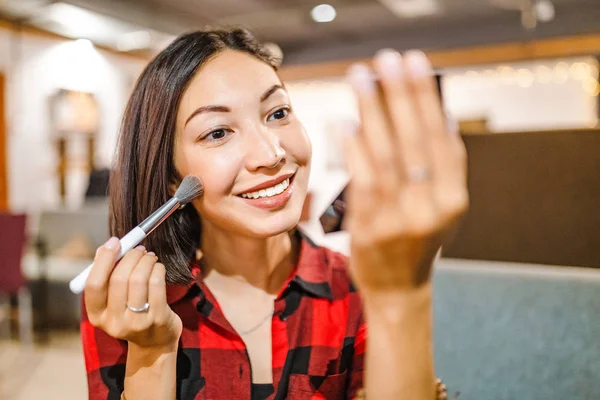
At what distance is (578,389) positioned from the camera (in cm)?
100

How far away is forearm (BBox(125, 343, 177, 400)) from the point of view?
0.77 metres

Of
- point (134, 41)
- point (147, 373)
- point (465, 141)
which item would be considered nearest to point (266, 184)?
point (147, 373)

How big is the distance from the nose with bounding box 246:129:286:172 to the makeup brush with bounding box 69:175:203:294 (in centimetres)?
10

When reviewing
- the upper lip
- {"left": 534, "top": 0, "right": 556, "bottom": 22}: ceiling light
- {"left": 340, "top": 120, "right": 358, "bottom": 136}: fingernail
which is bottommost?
the upper lip

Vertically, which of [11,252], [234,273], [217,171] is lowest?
[11,252]

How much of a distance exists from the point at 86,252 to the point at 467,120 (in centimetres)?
449

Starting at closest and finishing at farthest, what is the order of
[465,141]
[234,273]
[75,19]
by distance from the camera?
1. [234,273]
2. [465,141]
3. [75,19]

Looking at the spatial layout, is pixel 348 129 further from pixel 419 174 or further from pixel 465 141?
pixel 465 141

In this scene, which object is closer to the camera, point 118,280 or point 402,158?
point 402,158

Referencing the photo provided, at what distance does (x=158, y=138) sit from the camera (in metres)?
0.89

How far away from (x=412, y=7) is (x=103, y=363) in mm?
5004

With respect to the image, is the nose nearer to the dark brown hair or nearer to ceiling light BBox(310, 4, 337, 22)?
the dark brown hair

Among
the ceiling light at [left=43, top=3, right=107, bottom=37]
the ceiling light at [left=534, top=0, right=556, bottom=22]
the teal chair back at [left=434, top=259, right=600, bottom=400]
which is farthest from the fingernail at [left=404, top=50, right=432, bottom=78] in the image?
the ceiling light at [left=534, top=0, right=556, bottom=22]

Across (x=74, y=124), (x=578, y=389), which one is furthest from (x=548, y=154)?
(x=74, y=124)
